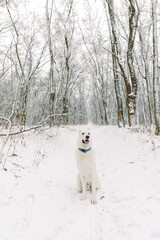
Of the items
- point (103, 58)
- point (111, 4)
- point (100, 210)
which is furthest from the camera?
point (103, 58)

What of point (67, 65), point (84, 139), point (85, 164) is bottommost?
point (85, 164)

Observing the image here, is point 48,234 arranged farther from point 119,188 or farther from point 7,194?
point 119,188

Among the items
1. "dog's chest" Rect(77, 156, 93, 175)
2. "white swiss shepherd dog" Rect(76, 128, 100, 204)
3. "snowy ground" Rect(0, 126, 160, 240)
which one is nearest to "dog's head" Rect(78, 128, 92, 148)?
"white swiss shepherd dog" Rect(76, 128, 100, 204)

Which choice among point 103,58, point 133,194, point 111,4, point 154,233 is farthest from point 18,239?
point 103,58

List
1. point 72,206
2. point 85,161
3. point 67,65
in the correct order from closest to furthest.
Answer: point 72,206, point 85,161, point 67,65

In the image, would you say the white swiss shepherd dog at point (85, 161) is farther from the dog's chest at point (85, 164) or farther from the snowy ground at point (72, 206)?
the snowy ground at point (72, 206)

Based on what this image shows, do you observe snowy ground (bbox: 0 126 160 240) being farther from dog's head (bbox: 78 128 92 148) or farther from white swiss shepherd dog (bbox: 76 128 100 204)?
dog's head (bbox: 78 128 92 148)

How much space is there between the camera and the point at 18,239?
1.67 m

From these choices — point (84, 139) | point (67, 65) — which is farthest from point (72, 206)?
point (67, 65)

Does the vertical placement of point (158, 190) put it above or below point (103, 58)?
below

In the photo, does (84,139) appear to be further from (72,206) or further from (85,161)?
(72,206)

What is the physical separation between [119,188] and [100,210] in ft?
2.81

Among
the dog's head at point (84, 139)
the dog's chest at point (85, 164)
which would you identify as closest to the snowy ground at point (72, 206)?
the dog's chest at point (85, 164)

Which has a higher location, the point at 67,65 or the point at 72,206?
the point at 67,65
